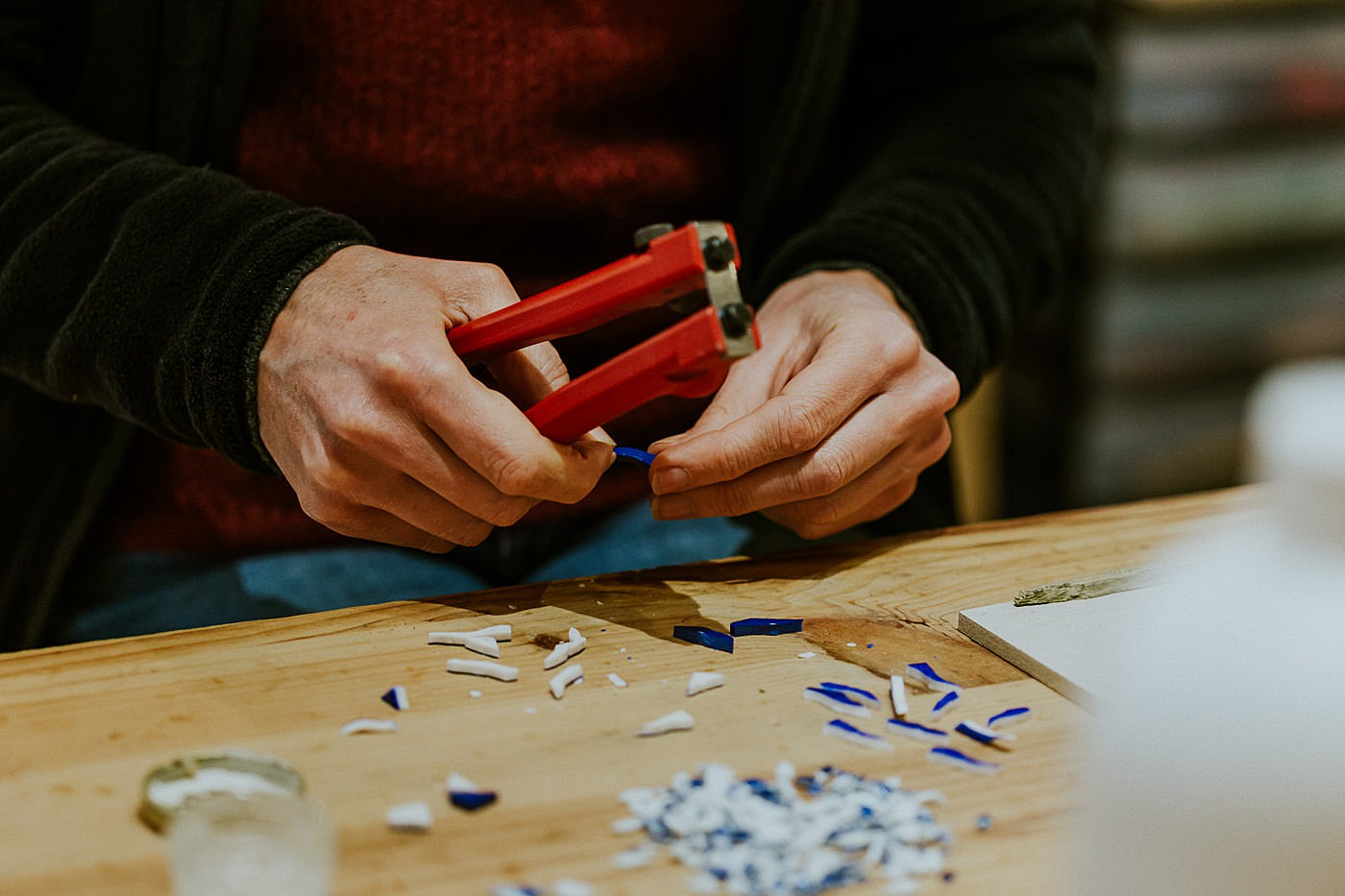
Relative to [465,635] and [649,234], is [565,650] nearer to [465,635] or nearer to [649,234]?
[465,635]

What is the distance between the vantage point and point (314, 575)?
834 mm

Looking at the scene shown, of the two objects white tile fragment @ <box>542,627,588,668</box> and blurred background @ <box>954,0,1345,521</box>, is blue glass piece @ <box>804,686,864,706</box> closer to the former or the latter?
white tile fragment @ <box>542,627,588,668</box>

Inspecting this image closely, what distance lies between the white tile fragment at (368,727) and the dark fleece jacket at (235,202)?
0.20 metres

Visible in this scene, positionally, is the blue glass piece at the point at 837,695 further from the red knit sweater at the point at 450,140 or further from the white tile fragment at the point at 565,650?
the red knit sweater at the point at 450,140

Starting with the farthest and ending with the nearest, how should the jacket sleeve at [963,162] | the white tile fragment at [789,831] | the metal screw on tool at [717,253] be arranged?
the jacket sleeve at [963,162]
the metal screw on tool at [717,253]
the white tile fragment at [789,831]

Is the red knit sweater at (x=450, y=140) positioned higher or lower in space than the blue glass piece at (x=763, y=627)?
higher

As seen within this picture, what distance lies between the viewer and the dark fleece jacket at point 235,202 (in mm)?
659

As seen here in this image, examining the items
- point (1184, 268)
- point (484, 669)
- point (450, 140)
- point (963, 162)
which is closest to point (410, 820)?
point (484, 669)

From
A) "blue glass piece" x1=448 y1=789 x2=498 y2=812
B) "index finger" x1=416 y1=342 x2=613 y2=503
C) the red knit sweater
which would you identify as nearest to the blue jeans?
the red knit sweater

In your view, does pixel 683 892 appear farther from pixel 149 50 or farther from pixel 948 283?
pixel 149 50

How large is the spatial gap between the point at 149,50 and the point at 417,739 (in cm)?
56

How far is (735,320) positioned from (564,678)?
19cm

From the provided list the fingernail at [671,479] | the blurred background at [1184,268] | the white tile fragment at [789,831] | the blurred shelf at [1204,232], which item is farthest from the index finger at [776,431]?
the blurred shelf at [1204,232]

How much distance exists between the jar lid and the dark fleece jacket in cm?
23
